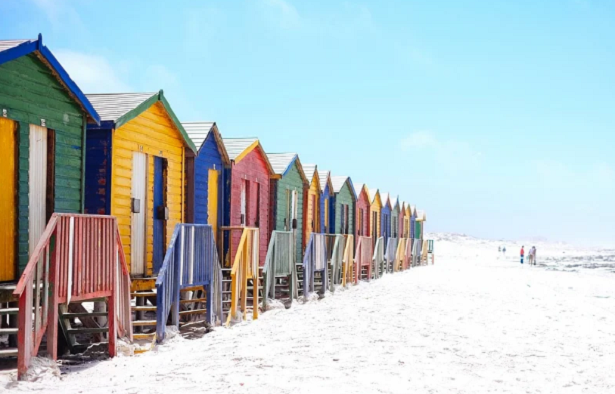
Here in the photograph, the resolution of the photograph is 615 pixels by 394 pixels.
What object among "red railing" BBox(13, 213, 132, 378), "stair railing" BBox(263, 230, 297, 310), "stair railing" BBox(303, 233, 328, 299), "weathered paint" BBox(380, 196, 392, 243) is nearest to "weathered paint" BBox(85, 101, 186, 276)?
"red railing" BBox(13, 213, 132, 378)

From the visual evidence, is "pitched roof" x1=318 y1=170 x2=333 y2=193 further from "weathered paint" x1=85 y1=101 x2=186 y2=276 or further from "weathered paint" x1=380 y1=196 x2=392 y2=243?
"weathered paint" x1=85 y1=101 x2=186 y2=276

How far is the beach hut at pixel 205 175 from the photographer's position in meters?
14.3

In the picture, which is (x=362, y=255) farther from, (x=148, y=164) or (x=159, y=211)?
(x=148, y=164)

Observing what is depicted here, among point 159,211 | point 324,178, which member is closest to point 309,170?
point 324,178

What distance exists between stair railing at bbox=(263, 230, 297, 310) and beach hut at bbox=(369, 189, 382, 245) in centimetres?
1662

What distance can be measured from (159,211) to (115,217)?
3.68 m

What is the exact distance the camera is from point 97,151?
37.0 ft

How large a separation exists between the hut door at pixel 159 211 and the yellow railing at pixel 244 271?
1.45 metres

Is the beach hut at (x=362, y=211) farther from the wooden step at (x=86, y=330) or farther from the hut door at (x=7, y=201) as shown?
the hut door at (x=7, y=201)

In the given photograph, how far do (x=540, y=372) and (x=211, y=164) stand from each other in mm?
9081

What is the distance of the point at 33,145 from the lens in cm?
947

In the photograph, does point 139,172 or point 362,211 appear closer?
point 139,172

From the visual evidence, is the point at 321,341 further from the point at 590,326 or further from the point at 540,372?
the point at 590,326

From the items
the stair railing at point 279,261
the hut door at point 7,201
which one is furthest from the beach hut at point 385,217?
the hut door at point 7,201
